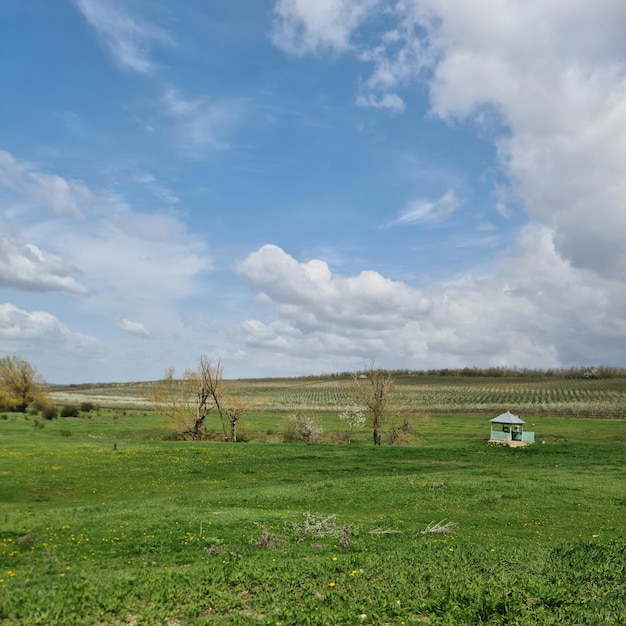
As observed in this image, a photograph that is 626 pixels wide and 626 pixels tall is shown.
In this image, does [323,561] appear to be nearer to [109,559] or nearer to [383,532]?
[383,532]

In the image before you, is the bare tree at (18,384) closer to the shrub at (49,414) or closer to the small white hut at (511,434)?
the shrub at (49,414)

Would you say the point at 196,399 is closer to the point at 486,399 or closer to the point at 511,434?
the point at 511,434

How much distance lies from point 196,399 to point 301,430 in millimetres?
13530

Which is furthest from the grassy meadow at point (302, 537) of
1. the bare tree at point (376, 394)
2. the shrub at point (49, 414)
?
the shrub at point (49, 414)

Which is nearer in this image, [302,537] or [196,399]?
[302,537]

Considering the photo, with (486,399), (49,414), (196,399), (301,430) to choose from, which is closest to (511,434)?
(301,430)

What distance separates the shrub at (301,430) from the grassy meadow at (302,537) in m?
13.8

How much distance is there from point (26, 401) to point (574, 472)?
84.1m

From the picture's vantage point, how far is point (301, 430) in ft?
196

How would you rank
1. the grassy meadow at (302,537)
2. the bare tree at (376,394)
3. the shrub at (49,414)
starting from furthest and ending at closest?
the shrub at (49,414), the bare tree at (376,394), the grassy meadow at (302,537)

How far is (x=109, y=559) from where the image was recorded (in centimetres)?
1480

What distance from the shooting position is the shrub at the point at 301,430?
59594mm

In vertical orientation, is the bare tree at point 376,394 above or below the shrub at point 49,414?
above

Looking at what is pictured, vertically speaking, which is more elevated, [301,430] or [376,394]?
[376,394]
